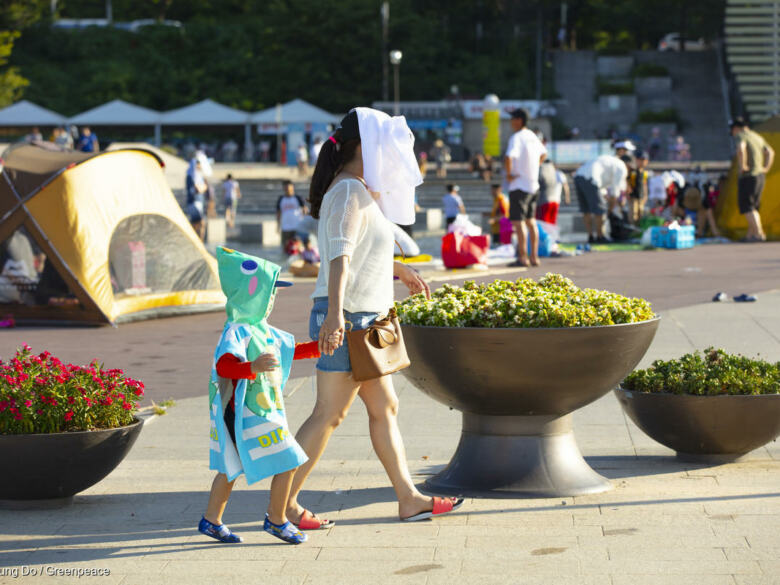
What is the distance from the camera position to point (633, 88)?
69375 mm

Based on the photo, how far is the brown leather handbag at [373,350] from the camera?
18.3 feet

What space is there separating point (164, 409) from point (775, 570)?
16.2 ft

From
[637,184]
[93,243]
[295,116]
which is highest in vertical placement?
[295,116]

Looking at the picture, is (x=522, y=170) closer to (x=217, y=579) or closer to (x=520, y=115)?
(x=520, y=115)

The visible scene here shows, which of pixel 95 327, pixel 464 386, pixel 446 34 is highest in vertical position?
pixel 446 34

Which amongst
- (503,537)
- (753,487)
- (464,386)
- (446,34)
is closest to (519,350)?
(464,386)

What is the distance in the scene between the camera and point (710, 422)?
675cm

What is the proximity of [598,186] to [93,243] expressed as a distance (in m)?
11.3

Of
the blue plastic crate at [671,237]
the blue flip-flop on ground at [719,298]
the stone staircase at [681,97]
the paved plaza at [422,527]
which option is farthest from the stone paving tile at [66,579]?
the stone staircase at [681,97]

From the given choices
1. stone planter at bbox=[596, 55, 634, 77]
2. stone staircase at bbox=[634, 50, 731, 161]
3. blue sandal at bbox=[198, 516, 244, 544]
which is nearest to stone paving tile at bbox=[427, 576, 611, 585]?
blue sandal at bbox=[198, 516, 244, 544]

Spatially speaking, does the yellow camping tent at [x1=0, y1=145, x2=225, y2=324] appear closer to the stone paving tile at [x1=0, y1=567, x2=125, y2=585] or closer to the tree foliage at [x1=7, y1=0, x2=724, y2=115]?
the stone paving tile at [x1=0, y1=567, x2=125, y2=585]

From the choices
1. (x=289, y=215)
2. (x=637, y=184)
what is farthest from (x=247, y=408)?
(x=637, y=184)

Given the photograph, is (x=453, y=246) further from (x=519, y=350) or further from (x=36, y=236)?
(x=519, y=350)

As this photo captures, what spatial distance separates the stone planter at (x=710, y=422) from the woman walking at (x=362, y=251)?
1666 millimetres
